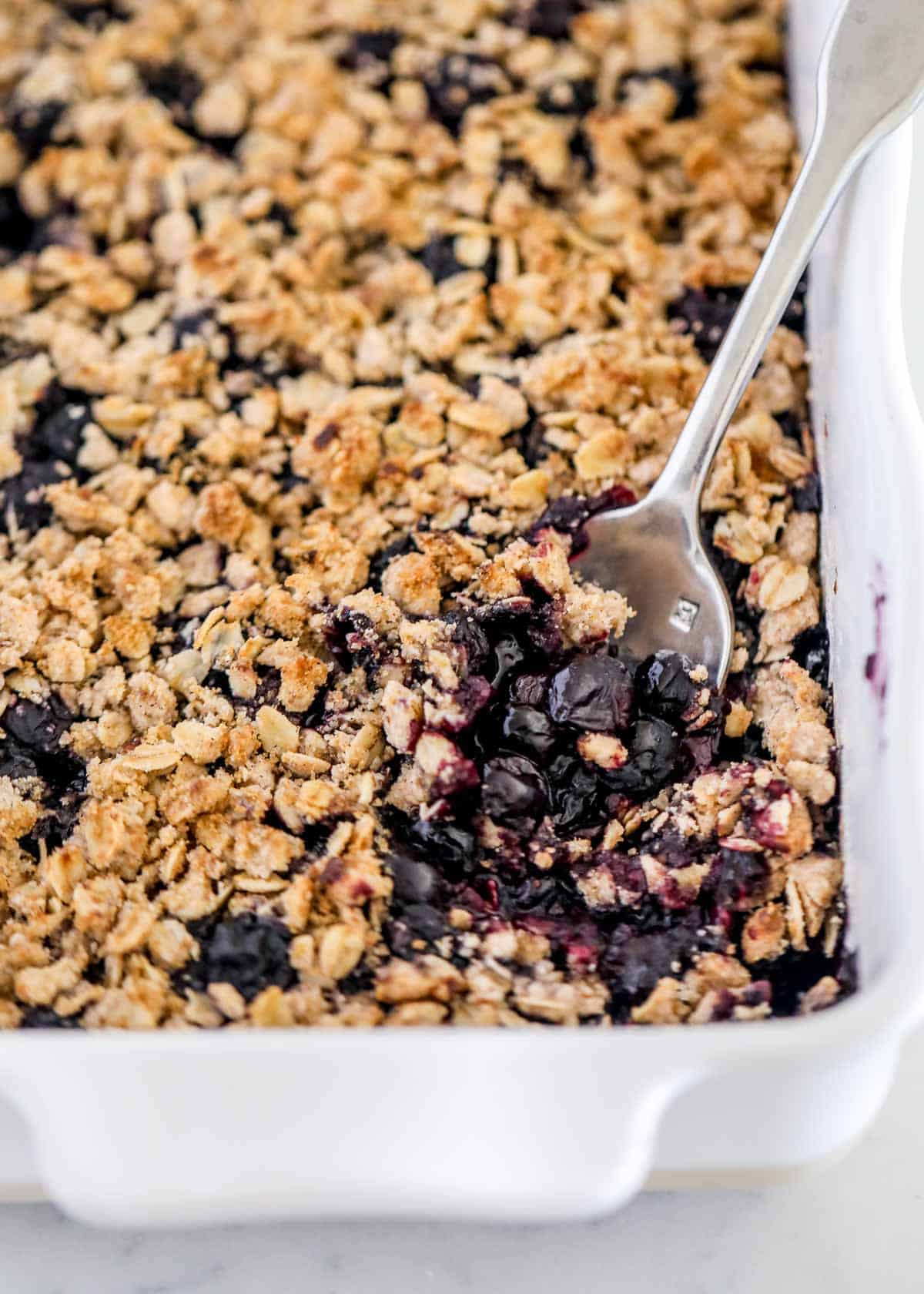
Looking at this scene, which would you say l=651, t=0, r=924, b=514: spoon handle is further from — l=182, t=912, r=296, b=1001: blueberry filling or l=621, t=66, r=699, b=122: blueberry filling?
l=182, t=912, r=296, b=1001: blueberry filling

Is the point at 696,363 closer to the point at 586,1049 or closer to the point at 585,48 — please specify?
the point at 585,48

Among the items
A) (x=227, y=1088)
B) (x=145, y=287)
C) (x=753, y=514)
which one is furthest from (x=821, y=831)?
(x=145, y=287)

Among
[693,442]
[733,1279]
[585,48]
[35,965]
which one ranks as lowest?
[733,1279]

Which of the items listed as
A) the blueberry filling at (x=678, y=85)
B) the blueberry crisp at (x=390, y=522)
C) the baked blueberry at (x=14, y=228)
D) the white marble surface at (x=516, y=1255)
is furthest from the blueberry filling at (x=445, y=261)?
the white marble surface at (x=516, y=1255)

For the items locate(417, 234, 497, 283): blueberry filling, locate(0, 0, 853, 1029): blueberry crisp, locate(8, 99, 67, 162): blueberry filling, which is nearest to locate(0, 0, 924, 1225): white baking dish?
locate(0, 0, 853, 1029): blueberry crisp

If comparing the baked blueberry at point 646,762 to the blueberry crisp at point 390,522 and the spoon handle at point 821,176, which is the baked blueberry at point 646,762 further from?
A: the spoon handle at point 821,176

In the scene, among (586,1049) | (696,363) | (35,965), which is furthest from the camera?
(696,363)

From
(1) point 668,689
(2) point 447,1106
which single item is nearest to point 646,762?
(1) point 668,689
